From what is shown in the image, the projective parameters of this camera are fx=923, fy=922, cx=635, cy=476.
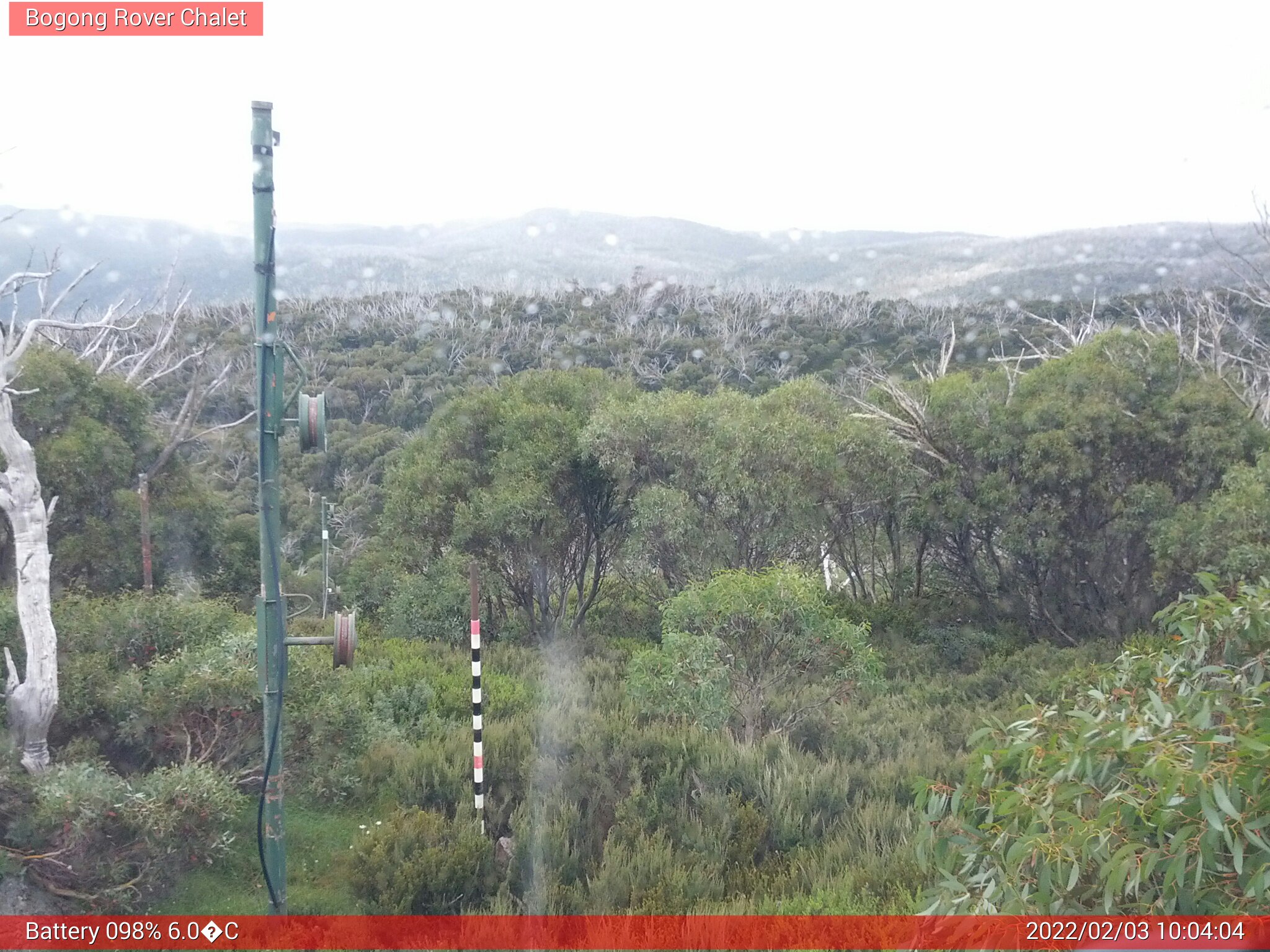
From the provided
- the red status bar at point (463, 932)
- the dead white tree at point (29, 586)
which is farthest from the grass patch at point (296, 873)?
the dead white tree at point (29, 586)

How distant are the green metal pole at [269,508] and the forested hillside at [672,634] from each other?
679 millimetres

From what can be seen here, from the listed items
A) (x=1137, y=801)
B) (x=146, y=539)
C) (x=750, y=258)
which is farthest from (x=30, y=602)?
(x=750, y=258)

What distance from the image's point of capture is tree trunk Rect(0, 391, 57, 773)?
5.71 m

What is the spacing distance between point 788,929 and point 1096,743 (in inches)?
76.7

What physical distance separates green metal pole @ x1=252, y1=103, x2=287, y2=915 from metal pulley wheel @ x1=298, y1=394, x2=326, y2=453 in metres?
0.21

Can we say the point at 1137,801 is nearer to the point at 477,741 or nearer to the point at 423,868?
the point at 423,868

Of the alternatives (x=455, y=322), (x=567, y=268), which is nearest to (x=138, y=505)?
(x=455, y=322)

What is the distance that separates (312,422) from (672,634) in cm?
398

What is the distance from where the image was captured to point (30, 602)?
19.0 ft

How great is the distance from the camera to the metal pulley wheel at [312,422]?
13.8 ft

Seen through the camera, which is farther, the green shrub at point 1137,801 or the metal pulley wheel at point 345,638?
the metal pulley wheel at point 345,638

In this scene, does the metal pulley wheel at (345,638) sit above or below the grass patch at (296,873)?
above

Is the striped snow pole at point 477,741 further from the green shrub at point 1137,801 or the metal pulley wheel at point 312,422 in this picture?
the green shrub at point 1137,801

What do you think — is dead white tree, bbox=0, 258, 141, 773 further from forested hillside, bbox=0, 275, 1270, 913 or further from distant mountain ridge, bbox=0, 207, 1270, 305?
distant mountain ridge, bbox=0, 207, 1270, 305
